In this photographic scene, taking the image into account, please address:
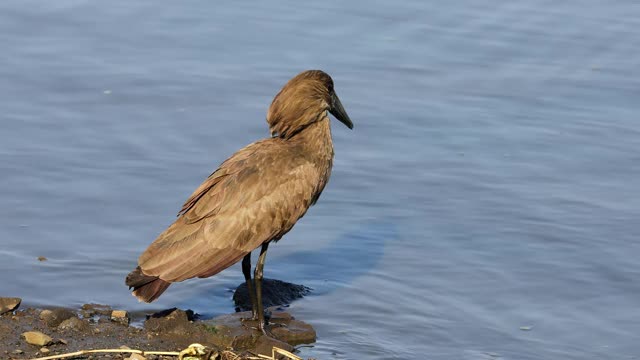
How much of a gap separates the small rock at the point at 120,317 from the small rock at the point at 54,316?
26 centimetres

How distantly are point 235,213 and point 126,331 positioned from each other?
105cm

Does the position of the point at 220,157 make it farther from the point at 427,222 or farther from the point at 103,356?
the point at 103,356

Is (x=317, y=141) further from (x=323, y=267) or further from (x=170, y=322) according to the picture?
(x=170, y=322)

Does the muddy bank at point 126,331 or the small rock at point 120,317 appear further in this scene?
the small rock at point 120,317

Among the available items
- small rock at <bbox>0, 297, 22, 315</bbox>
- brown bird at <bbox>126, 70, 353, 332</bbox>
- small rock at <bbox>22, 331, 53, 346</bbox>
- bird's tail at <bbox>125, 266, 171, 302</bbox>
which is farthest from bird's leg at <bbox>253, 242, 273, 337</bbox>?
small rock at <bbox>0, 297, 22, 315</bbox>

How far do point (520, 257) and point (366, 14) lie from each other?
17.0ft

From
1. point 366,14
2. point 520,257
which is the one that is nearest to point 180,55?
point 366,14

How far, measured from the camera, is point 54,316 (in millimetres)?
8195

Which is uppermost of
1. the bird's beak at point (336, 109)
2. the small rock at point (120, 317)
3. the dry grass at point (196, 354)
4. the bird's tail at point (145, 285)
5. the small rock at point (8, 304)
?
the bird's beak at point (336, 109)

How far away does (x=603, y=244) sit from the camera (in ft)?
32.9

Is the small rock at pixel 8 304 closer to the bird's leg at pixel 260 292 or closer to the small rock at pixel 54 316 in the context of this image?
the small rock at pixel 54 316

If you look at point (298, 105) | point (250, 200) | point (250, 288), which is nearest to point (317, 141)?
point (298, 105)

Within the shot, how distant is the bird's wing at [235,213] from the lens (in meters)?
8.27

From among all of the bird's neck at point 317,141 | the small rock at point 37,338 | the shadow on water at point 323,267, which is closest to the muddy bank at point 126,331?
the small rock at point 37,338
